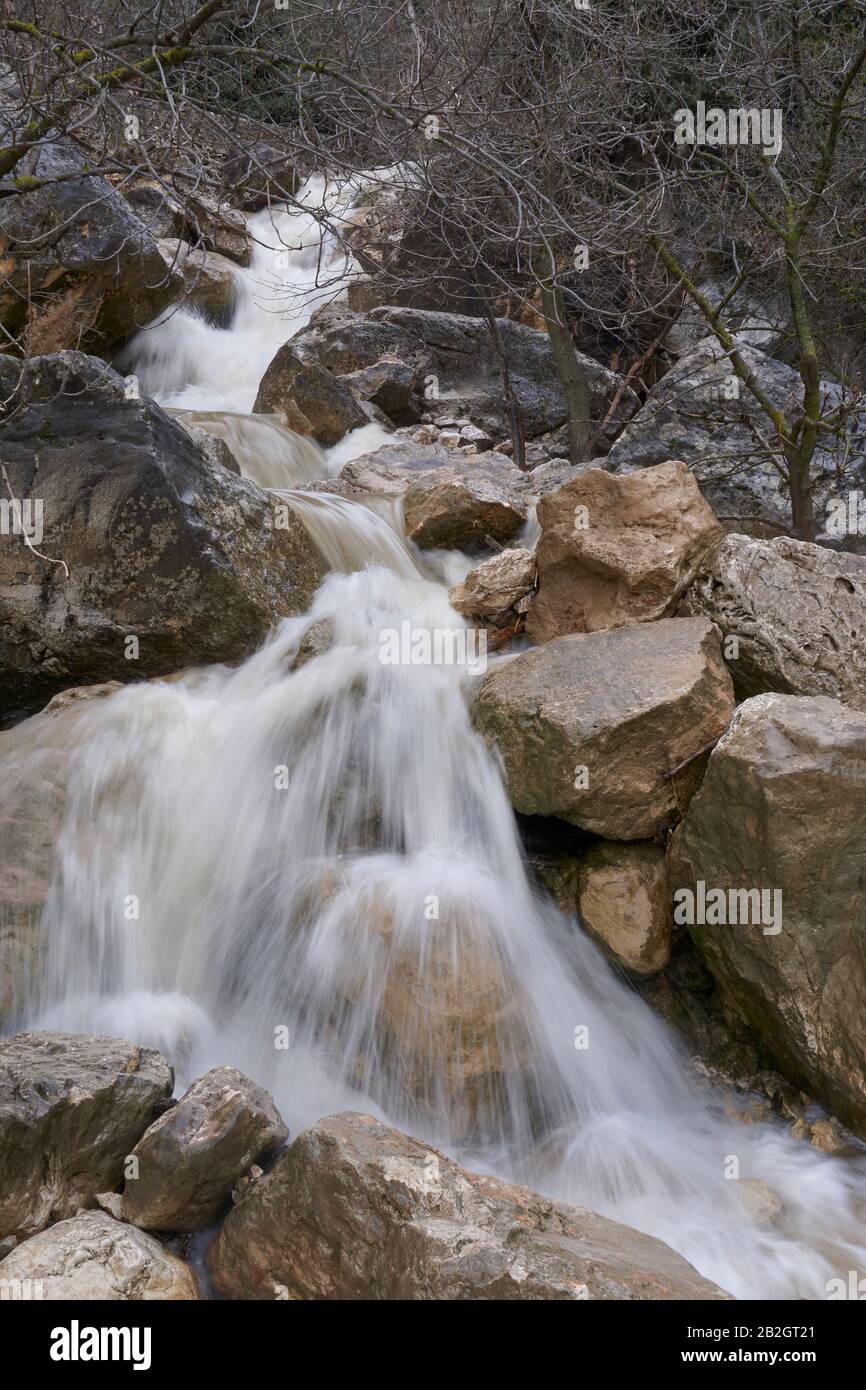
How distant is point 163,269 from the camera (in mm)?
9648

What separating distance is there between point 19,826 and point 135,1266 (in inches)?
83.9

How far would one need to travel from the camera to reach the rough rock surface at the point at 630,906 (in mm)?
4121

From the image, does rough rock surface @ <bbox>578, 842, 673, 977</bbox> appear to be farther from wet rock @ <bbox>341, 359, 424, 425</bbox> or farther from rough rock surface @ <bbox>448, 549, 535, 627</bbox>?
wet rock @ <bbox>341, 359, 424, 425</bbox>

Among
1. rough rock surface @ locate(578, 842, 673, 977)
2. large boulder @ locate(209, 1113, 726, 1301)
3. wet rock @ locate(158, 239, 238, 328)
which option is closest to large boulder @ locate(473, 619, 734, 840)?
rough rock surface @ locate(578, 842, 673, 977)

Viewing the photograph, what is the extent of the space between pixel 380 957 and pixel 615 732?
1.31 metres

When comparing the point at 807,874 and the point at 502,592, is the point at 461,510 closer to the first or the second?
the point at 502,592

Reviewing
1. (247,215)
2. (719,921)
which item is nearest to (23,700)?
(719,921)

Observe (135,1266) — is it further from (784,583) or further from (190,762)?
(784,583)

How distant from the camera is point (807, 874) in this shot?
357 cm

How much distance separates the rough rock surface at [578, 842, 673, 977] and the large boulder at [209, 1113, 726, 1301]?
1.26 m

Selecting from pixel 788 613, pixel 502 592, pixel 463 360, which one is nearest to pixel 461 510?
pixel 502 592

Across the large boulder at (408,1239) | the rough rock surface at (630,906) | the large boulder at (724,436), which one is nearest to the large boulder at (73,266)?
the large boulder at (724,436)

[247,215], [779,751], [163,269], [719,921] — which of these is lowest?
[719,921]

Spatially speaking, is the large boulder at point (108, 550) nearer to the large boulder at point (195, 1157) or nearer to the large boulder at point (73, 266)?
the large boulder at point (73, 266)
